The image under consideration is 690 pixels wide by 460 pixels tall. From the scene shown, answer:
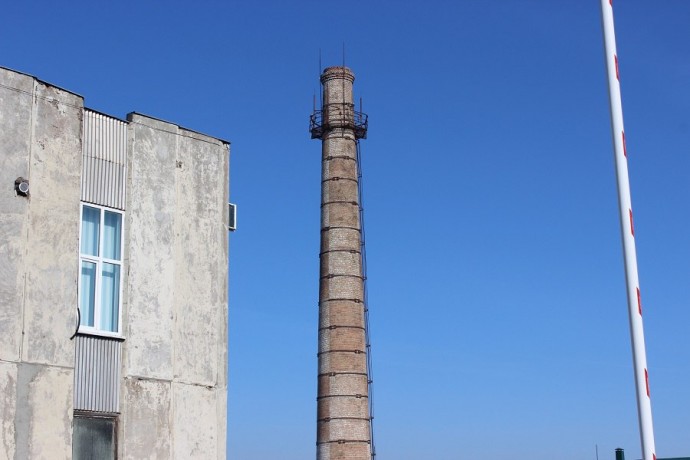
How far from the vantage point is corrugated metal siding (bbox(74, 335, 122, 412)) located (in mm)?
14820

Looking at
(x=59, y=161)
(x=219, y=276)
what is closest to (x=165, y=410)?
(x=219, y=276)

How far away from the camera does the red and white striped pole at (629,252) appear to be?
9.62 meters

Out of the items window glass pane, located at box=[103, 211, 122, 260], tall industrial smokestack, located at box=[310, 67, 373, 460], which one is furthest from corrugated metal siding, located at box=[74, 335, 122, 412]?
tall industrial smokestack, located at box=[310, 67, 373, 460]

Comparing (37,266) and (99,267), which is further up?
(99,267)

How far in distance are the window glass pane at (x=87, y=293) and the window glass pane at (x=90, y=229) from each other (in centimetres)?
20

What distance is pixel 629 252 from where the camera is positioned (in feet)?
32.7

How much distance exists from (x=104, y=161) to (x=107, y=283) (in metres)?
1.76

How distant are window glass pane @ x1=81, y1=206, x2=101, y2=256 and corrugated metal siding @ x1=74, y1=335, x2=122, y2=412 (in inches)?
49.9

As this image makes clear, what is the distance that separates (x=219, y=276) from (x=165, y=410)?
2429mm

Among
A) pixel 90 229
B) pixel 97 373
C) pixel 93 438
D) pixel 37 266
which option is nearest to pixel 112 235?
pixel 90 229

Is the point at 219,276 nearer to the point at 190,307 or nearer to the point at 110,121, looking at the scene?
the point at 190,307

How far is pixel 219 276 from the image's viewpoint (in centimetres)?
1728

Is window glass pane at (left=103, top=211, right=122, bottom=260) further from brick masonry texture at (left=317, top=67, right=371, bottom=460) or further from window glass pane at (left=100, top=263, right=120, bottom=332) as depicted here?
brick masonry texture at (left=317, top=67, right=371, bottom=460)

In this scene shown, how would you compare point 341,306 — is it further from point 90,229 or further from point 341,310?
point 90,229
